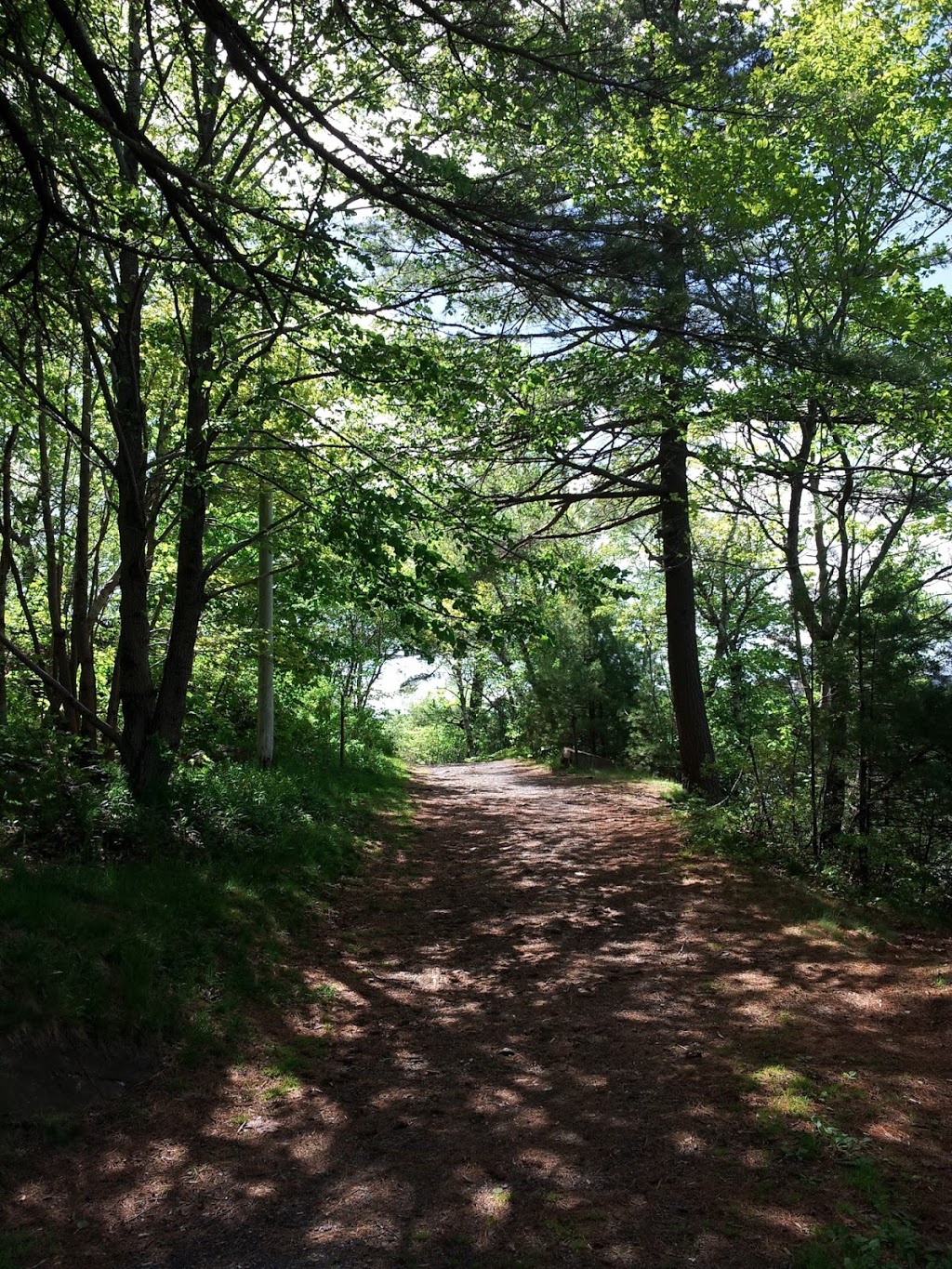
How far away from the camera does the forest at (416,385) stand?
16.4 ft

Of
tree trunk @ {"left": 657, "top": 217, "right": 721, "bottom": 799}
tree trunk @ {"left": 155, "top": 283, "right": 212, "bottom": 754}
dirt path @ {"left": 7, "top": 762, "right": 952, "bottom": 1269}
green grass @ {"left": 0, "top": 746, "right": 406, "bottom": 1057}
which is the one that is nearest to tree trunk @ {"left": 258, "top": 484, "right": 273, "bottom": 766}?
tree trunk @ {"left": 155, "top": 283, "right": 212, "bottom": 754}

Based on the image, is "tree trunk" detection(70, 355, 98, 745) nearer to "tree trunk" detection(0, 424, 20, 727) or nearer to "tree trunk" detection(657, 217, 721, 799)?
"tree trunk" detection(0, 424, 20, 727)

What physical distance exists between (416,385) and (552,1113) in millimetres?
5780

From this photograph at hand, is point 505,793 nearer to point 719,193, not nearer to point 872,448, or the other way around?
point 872,448

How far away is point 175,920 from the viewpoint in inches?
221

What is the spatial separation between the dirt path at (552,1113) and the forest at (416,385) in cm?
42

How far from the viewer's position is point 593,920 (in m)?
7.23

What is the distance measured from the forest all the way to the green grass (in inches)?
1.2

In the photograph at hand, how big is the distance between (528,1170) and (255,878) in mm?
4164

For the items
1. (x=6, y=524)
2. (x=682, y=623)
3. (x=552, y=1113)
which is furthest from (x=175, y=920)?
(x=682, y=623)

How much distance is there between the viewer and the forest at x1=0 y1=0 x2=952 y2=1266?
16.4ft

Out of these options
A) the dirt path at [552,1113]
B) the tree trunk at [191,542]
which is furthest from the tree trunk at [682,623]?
the tree trunk at [191,542]

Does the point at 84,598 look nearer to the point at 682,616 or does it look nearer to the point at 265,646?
the point at 265,646

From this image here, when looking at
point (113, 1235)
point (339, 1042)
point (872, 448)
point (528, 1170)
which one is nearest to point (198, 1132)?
point (113, 1235)
